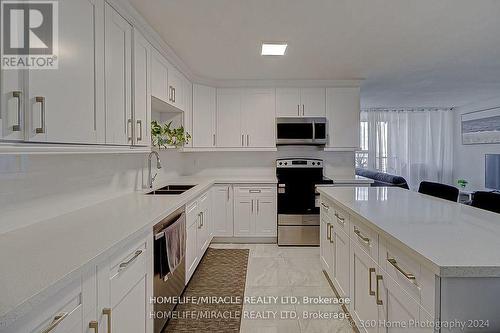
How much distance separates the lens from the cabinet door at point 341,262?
2154 mm

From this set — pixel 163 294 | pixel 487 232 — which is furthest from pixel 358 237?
pixel 163 294

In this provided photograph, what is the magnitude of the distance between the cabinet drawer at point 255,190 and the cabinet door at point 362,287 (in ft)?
7.06

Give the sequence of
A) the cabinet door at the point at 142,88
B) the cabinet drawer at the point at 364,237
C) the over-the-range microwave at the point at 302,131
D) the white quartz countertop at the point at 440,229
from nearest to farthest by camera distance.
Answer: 1. the white quartz countertop at the point at 440,229
2. the cabinet drawer at the point at 364,237
3. the cabinet door at the point at 142,88
4. the over-the-range microwave at the point at 302,131

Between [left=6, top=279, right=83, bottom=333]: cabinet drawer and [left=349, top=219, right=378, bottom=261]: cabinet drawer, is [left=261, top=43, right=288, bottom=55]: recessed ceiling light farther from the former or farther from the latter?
[left=6, top=279, right=83, bottom=333]: cabinet drawer

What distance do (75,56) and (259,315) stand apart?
2.21 meters

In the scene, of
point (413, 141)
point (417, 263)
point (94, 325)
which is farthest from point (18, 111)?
point (413, 141)

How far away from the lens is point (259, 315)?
2.34 metres

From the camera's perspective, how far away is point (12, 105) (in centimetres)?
110

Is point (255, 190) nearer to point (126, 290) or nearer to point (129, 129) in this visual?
point (129, 129)

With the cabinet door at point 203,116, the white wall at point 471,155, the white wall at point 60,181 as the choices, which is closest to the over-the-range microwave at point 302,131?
the cabinet door at point 203,116

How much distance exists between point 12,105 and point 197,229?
2.23 meters

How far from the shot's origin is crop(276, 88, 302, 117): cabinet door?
14.2ft

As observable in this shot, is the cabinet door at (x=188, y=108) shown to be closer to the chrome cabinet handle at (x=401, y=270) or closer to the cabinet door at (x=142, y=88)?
the cabinet door at (x=142, y=88)

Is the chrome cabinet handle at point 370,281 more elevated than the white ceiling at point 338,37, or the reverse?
the white ceiling at point 338,37
